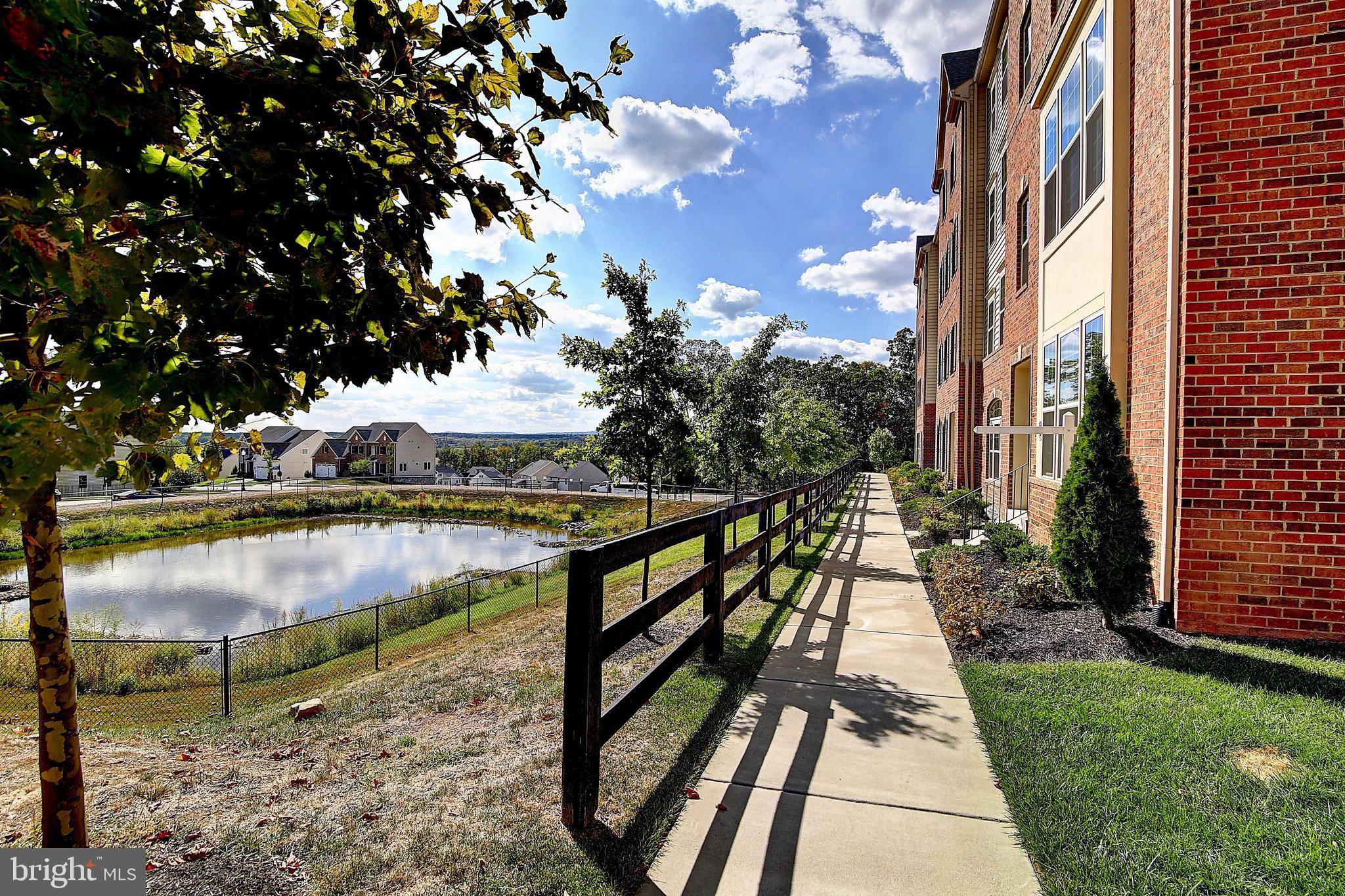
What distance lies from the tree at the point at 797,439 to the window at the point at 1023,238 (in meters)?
6.76

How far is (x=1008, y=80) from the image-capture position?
13.7 m

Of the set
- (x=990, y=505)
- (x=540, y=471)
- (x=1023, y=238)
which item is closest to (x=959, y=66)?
(x=1023, y=238)

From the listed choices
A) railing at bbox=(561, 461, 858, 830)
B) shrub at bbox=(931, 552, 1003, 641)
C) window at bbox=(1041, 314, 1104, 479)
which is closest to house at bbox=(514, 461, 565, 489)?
window at bbox=(1041, 314, 1104, 479)

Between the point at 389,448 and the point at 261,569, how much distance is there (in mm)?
64417

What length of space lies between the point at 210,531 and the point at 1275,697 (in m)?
42.8

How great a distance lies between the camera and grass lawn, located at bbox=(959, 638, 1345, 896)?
8.52ft

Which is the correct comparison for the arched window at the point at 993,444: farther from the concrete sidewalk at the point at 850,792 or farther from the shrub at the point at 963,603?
the concrete sidewalk at the point at 850,792

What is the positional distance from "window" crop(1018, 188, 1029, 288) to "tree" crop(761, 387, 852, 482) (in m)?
6.76

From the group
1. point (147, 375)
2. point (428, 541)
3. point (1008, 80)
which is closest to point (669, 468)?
point (147, 375)

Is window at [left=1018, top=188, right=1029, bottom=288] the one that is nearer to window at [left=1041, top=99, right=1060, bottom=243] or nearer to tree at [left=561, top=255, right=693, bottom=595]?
window at [left=1041, top=99, right=1060, bottom=243]

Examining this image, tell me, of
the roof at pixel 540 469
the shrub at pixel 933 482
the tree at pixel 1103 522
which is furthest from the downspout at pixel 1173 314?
the roof at pixel 540 469

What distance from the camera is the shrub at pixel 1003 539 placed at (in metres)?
9.39

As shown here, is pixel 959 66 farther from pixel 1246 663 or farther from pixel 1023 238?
pixel 1246 663

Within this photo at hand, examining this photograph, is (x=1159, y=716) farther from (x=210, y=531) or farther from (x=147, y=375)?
(x=210, y=531)
